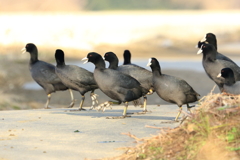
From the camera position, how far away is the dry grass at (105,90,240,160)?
285 inches

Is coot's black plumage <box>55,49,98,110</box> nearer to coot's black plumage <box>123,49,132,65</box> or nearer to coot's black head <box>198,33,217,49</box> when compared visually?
coot's black plumage <box>123,49,132,65</box>

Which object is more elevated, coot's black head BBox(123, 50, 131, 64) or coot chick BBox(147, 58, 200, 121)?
coot's black head BBox(123, 50, 131, 64)

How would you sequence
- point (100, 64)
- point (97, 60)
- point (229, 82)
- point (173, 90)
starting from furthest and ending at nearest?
1. point (97, 60)
2. point (100, 64)
3. point (229, 82)
4. point (173, 90)

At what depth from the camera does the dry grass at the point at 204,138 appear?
23.7 feet

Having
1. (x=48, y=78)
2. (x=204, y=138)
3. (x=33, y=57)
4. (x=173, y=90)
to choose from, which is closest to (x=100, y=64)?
(x=173, y=90)

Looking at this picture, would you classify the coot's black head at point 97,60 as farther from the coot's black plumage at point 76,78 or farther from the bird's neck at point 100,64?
the coot's black plumage at point 76,78

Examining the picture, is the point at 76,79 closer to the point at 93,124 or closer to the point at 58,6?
the point at 93,124

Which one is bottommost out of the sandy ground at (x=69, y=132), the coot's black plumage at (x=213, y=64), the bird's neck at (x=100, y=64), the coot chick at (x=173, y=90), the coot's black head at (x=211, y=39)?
the sandy ground at (x=69, y=132)

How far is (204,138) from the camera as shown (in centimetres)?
750

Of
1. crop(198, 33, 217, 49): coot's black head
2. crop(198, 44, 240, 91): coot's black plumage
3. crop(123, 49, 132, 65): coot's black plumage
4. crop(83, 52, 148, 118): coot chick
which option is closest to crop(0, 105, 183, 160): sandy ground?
crop(83, 52, 148, 118): coot chick

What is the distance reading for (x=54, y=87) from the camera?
15555 millimetres

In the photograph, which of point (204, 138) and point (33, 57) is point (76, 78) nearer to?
point (33, 57)

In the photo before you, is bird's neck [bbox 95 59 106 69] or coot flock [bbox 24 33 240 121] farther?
bird's neck [bbox 95 59 106 69]

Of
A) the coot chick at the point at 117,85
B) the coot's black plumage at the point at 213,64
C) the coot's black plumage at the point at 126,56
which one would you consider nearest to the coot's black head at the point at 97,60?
the coot chick at the point at 117,85
